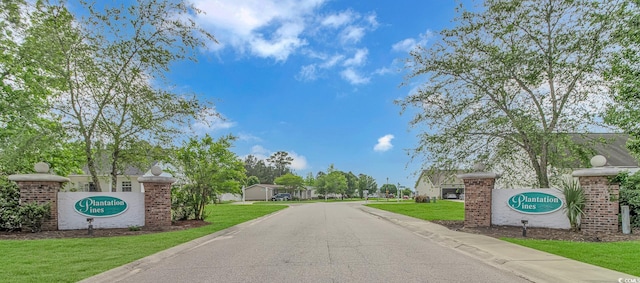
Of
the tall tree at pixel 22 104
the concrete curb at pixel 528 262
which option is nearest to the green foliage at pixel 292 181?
the tall tree at pixel 22 104

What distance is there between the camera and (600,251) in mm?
9203

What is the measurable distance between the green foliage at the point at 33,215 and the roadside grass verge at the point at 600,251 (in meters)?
14.9

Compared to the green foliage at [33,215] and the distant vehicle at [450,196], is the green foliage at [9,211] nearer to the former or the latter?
the green foliage at [33,215]

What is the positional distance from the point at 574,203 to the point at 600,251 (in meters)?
4.13

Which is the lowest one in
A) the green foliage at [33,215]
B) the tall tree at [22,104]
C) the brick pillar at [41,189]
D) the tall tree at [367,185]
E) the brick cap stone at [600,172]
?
the tall tree at [367,185]

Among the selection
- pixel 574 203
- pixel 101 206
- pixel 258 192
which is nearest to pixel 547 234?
pixel 574 203

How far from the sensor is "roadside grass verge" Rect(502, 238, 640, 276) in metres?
7.66

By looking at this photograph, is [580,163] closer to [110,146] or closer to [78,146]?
[110,146]

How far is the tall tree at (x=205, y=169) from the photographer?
61.8 feet

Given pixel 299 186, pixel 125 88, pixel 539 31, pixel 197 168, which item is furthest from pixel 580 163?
pixel 299 186

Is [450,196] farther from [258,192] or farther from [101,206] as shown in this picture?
[101,206]

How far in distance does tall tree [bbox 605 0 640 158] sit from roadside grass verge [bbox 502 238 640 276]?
3.96 metres

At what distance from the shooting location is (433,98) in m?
16.3

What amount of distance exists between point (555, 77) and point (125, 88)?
619 inches
